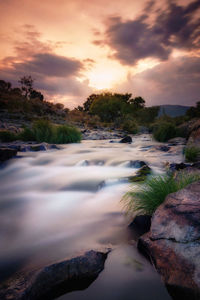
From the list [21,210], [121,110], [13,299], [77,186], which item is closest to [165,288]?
[13,299]

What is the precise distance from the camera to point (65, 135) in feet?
49.9

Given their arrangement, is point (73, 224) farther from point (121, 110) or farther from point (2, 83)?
point (2, 83)

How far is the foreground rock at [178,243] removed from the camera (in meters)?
1.54

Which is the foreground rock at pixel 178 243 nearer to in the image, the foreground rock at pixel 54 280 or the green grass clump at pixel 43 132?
the foreground rock at pixel 54 280

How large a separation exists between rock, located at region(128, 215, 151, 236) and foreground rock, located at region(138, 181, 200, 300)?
423 millimetres

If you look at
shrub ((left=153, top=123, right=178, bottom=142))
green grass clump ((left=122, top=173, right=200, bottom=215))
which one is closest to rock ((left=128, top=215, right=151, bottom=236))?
green grass clump ((left=122, top=173, right=200, bottom=215))

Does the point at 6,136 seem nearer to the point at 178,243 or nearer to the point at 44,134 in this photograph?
the point at 44,134

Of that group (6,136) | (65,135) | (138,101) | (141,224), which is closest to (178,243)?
(141,224)

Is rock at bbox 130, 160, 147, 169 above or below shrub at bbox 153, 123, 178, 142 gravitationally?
below

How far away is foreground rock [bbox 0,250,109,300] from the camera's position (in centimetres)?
161

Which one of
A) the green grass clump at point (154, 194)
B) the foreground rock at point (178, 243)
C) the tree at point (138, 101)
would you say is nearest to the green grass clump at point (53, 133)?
the green grass clump at point (154, 194)

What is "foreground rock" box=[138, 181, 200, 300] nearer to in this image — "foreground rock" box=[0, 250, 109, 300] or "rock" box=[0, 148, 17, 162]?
"foreground rock" box=[0, 250, 109, 300]

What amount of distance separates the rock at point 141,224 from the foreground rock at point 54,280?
86 cm

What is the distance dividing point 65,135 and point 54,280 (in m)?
13.9
